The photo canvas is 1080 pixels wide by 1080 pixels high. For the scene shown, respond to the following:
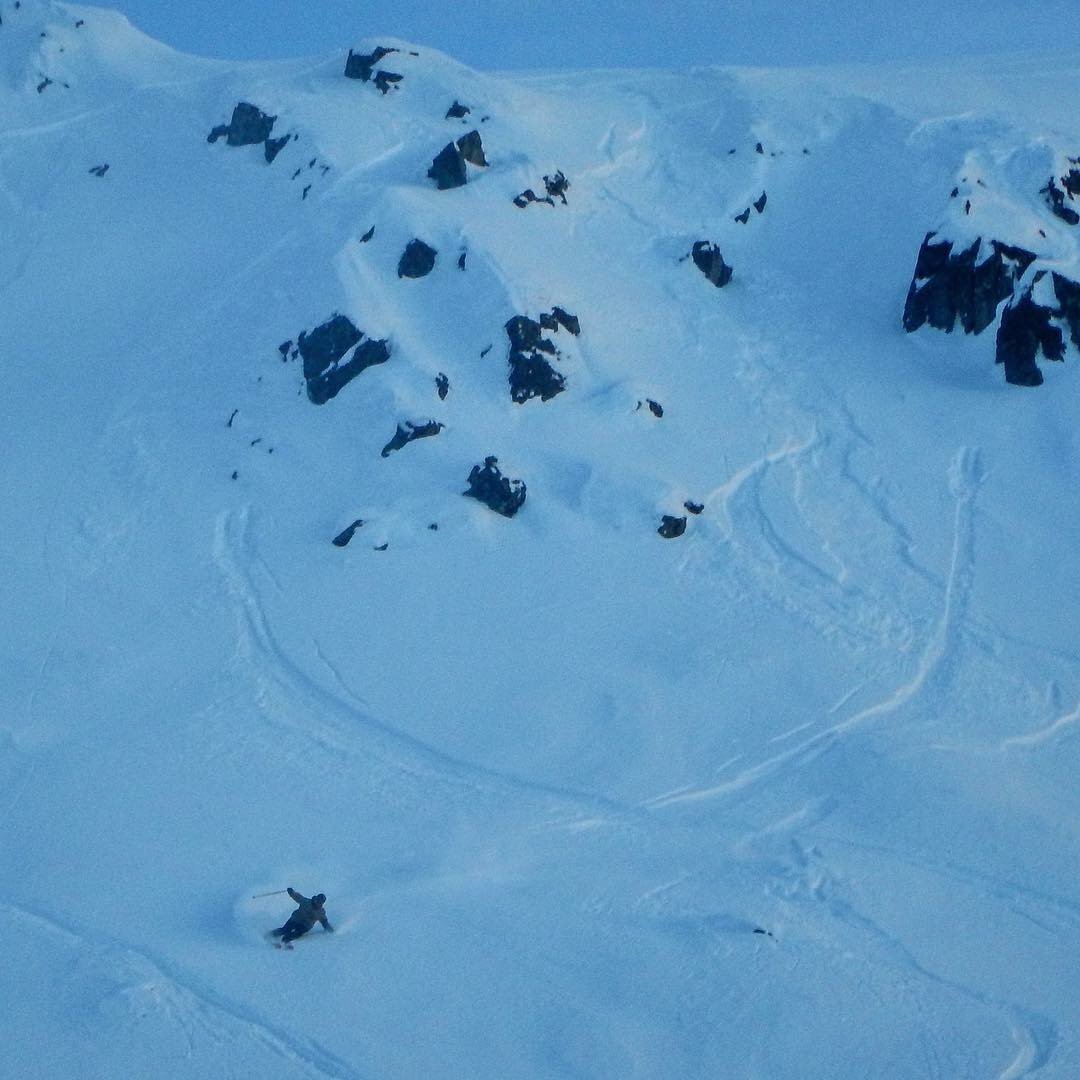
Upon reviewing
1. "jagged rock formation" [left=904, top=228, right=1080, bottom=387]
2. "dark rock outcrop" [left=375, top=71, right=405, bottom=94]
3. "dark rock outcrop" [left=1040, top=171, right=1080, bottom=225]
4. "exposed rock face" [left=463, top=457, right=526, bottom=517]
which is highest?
"dark rock outcrop" [left=375, top=71, right=405, bottom=94]

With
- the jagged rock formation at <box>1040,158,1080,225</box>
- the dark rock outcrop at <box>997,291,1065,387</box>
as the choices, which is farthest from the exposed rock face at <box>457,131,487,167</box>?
the jagged rock formation at <box>1040,158,1080,225</box>

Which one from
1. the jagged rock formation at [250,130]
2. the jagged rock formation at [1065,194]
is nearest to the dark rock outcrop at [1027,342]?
the jagged rock formation at [1065,194]

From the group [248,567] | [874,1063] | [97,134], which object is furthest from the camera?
[97,134]

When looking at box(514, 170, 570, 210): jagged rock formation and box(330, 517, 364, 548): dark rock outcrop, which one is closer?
box(330, 517, 364, 548): dark rock outcrop

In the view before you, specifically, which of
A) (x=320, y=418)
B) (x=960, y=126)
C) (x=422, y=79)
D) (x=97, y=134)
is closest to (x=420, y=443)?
(x=320, y=418)

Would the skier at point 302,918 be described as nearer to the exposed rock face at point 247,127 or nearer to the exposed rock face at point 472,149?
the exposed rock face at point 472,149

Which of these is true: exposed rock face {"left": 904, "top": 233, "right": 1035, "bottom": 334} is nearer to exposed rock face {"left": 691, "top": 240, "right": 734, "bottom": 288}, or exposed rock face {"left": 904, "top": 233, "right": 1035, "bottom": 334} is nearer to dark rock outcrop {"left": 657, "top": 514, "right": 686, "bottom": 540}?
exposed rock face {"left": 691, "top": 240, "right": 734, "bottom": 288}

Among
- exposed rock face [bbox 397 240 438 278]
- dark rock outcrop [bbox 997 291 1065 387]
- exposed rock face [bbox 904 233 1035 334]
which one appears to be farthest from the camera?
exposed rock face [bbox 397 240 438 278]

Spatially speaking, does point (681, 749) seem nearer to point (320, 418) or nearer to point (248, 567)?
point (248, 567)
